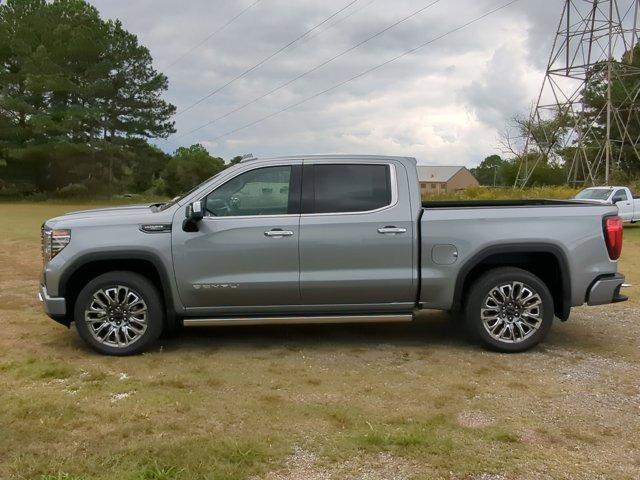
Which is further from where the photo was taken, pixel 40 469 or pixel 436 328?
pixel 436 328

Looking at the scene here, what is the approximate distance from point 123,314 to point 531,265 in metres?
4.05

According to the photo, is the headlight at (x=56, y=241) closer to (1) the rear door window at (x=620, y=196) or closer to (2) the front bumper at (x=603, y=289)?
(2) the front bumper at (x=603, y=289)

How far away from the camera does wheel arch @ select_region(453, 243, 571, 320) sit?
18.0ft

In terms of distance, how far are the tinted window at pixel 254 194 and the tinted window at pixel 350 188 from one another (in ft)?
1.06

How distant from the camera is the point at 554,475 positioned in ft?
10.8

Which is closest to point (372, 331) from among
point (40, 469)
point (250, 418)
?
point (250, 418)

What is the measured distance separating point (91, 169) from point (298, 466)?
48226 mm

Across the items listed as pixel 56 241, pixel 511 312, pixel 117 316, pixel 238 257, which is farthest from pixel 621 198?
pixel 56 241

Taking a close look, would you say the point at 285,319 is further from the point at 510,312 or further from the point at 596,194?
the point at 596,194

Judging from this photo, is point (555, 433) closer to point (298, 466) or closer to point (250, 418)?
point (298, 466)

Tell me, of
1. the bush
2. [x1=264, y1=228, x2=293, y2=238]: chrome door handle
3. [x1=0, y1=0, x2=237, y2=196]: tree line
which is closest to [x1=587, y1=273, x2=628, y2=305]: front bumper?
[x1=264, y1=228, x2=293, y2=238]: chrome door handle

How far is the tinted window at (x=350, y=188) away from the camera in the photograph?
5574mm

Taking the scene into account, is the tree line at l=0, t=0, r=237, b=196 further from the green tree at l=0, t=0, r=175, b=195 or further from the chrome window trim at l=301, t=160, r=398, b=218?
the chrome window trim at l=301, t=160, r=398, b=218

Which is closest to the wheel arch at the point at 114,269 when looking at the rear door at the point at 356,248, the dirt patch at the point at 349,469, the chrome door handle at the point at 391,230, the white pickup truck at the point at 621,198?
the rear door at the point at 356,248
